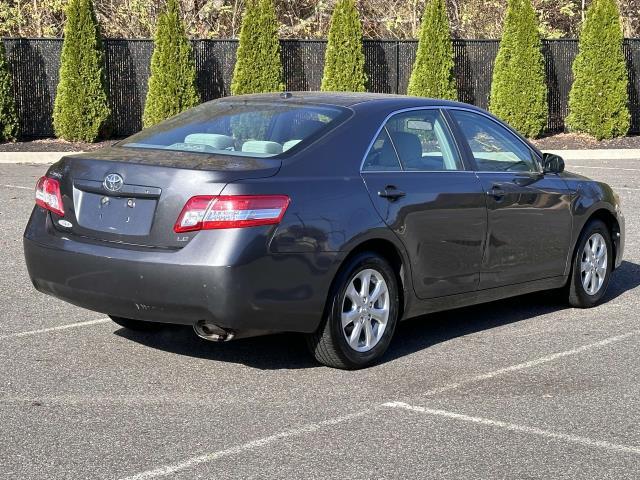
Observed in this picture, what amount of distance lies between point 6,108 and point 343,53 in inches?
291

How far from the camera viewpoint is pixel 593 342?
7461mm

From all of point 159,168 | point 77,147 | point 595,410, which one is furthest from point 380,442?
point 77,147

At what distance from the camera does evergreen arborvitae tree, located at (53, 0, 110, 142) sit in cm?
2459

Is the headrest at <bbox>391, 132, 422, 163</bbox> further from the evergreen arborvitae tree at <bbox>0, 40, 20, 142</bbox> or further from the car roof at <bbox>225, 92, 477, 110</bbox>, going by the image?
the evergreen arborvitae tree at <bbox>0, 40, 20, 142</bbox>

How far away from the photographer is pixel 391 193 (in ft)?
22.1

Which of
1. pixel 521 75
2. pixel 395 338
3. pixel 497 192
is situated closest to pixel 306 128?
pixel 497 192

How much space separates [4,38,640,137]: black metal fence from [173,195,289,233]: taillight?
2011cm

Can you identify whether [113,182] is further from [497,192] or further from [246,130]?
[497,192]

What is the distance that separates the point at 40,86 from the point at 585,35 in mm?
12201

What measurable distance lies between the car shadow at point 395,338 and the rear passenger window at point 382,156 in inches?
44.1

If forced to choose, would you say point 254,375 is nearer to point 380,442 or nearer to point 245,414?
point 245,414

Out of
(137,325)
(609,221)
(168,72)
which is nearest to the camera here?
(137,325)

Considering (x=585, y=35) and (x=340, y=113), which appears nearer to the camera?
(x=340, y=113)

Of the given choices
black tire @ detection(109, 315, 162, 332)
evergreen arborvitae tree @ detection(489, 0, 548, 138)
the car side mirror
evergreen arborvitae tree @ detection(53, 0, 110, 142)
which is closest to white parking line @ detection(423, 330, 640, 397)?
the car side mirror
